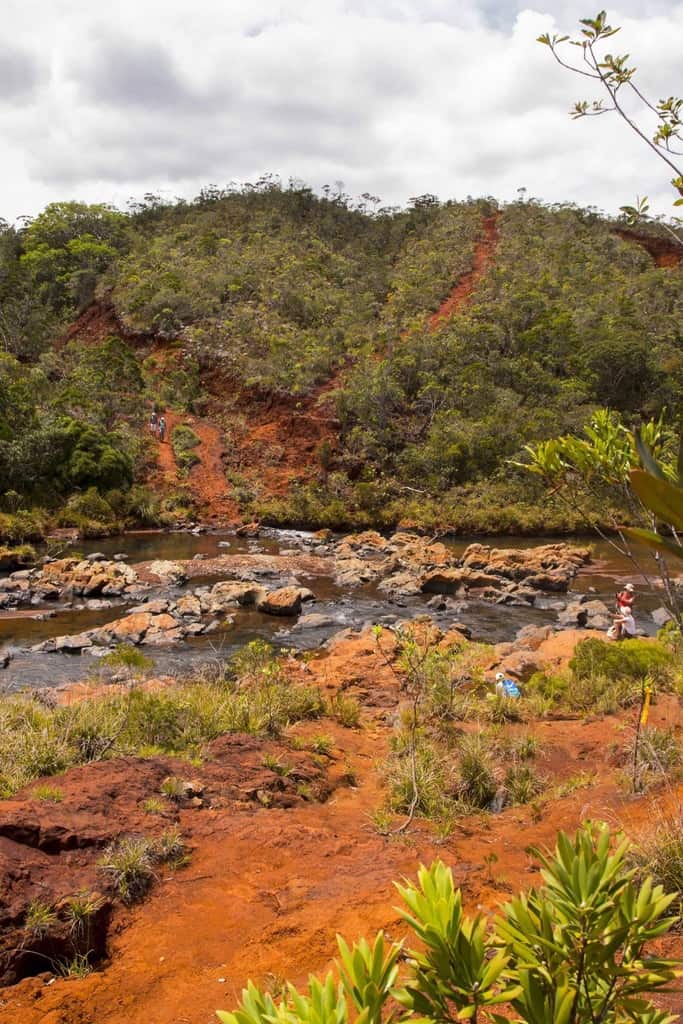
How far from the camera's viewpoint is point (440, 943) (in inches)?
48.9

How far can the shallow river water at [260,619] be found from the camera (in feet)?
35.7

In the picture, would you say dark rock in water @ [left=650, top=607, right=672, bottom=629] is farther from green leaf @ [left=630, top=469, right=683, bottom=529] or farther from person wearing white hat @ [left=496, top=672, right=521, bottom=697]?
green leaf @ [left=630, top=469, right=683, bottom=529]

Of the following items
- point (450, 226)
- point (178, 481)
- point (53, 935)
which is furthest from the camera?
point (450, 226)

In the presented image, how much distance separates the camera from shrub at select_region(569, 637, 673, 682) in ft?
27.2

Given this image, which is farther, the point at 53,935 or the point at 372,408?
the point at 372,408

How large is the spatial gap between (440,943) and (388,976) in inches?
4.6

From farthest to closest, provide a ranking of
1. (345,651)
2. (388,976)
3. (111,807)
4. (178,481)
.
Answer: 1. (178,481)
2. (345,651)
3. (111,807)
4. (388,976)

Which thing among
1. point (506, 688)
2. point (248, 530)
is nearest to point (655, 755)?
point (506, 688)

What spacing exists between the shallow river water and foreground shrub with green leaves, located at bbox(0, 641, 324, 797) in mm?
3125

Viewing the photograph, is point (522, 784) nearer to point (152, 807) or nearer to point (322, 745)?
point (322, 745)

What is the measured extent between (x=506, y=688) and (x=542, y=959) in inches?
288

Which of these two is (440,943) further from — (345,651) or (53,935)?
(345,651)

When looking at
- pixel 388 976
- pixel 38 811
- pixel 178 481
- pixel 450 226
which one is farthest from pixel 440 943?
pixel 450 226

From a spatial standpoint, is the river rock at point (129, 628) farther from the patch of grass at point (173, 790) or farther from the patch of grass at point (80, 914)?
the patch of grass at point (80, 914)
